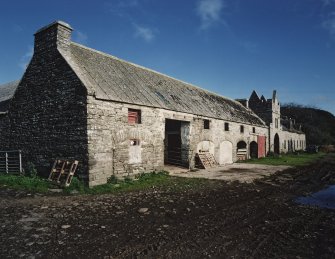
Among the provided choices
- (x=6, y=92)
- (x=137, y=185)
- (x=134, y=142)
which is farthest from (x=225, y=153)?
(x=6, y=92)

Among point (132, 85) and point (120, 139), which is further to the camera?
point (132, 85)

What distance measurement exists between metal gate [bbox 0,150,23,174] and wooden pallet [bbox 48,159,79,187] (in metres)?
3.10

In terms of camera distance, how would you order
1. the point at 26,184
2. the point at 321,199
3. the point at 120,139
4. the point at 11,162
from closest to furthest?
the point at 321,199 → the point at 26,184 → the point at 120,139 → the point at 11,162

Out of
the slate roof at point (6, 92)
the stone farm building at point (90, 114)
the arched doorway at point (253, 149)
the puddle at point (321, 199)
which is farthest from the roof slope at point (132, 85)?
the puddle at point (321, 199)

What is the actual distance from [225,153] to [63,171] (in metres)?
14.8

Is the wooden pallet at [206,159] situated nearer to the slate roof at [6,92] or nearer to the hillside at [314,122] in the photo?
the slate roof at [6,92]

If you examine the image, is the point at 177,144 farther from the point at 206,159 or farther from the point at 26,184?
the point at 26,184

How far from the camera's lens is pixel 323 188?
11430mm

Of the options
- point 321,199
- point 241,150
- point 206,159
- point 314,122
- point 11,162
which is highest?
point 314,122

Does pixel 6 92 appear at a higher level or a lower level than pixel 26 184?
higher

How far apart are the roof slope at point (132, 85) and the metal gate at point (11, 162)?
5.80 meters

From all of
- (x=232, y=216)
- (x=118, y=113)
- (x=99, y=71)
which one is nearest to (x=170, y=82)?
(x=99, y=71)

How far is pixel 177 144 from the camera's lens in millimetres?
19719

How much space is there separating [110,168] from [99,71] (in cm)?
549
